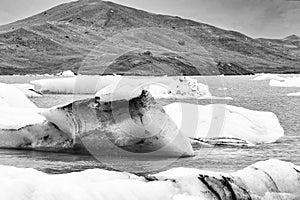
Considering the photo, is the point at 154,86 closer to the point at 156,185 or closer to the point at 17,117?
the point at 17,117

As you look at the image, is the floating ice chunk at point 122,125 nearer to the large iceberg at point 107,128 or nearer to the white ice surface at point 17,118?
the large iceberg at point 107,128

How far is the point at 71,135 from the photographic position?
1333cm

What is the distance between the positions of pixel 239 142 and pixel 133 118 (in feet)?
15.2

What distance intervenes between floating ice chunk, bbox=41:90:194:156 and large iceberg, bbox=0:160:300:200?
3.77m

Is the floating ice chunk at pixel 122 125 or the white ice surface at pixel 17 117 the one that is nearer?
the floating ice chunk at pixel 122 125

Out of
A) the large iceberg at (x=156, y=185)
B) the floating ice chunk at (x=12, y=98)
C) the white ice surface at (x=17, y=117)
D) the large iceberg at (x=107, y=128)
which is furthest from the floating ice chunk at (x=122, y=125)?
the floating ice chunk at (x=12, y=98)

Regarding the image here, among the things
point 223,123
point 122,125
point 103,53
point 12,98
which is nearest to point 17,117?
point 122,125

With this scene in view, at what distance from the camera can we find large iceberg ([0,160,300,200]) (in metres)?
6.61

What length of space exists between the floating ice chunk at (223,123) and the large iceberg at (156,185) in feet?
24.8

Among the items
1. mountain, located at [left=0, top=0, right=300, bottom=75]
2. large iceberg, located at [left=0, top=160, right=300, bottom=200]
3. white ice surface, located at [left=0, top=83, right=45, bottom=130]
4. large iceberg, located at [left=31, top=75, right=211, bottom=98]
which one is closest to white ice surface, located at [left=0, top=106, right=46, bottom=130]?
white ice surface, located at [left=0, top=83, right=45, bottom=130]

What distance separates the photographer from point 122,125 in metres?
12.6

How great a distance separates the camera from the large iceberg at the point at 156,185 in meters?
6.61

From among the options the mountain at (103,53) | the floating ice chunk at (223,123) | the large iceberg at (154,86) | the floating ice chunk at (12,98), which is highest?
the mountain at (103,53)

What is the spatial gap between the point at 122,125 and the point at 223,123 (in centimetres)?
533
